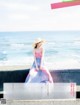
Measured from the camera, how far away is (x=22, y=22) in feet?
18.1

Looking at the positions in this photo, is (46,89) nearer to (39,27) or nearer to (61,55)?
(61,55)

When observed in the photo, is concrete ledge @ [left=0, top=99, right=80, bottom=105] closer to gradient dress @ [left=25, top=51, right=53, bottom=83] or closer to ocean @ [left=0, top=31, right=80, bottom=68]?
gradient dress @ [left=25, top=51, right=53, bottom=83]

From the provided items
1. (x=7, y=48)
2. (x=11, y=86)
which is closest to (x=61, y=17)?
(x=7, y=48)

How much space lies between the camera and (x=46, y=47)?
5504 mm

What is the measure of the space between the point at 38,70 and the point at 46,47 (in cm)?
41

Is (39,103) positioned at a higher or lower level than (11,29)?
lower

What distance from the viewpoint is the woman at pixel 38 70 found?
5461 mm

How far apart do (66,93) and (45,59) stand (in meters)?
0.66

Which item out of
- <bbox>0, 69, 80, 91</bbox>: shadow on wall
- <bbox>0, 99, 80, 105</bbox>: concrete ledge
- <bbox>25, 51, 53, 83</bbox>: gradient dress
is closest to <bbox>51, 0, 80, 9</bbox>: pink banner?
<bbox>25, 51, 53, 83</bbox>: gradient dress

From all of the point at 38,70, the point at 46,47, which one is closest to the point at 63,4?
the point at 46,47

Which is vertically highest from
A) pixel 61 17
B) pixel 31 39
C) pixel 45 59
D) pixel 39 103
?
pixel 61 17

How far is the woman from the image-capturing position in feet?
17.9

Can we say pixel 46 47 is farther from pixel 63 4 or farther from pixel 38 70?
pixel 63 4

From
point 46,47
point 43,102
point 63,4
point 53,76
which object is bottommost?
point 43,102
